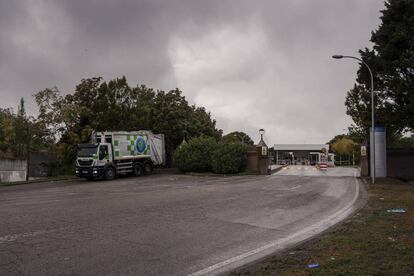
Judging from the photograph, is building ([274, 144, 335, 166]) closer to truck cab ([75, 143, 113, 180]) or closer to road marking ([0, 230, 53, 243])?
truck cab ([75, 143, 113, 180])

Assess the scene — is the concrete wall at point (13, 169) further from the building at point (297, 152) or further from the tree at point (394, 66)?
the building at point (297, 152)

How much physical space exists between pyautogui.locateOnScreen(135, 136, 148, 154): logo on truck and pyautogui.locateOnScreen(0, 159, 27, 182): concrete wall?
30.3 ft

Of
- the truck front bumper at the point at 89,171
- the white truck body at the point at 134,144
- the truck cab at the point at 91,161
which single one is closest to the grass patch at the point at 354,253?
the truck front bumper at the point at 89,171

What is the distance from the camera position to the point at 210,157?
36625 mm

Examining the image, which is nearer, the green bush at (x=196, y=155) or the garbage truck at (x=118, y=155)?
the garbage truck at (x=118, y=155)

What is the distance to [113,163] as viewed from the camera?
3206cm

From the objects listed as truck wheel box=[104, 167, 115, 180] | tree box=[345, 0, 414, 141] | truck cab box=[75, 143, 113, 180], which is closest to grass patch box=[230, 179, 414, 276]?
tree box=[345, 0, 414, 141]

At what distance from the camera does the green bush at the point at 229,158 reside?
35.2 meters

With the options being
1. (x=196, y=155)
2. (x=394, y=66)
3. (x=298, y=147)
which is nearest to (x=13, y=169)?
(x=196, y=155)

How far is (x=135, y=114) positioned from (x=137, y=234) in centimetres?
2959

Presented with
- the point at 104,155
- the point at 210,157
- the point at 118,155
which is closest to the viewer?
the point at 104,155

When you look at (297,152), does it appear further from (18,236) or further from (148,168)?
(18,236)

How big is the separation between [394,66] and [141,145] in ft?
65.5

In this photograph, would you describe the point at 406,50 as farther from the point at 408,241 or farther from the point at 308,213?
the point at 408,241
